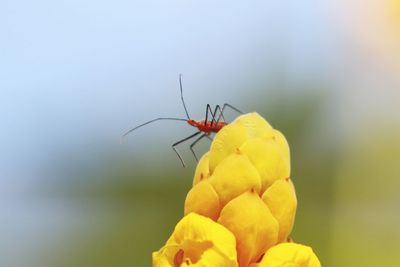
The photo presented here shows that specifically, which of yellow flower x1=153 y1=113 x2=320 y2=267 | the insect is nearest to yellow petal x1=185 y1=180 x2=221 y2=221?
yellow flower x1=153 y1=113 x2=320 y2=267

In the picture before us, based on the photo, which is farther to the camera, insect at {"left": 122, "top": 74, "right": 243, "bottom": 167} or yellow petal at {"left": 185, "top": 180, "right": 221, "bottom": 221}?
insect at {"left": 122, "top": 74, "right": 243, "bottom": 167}

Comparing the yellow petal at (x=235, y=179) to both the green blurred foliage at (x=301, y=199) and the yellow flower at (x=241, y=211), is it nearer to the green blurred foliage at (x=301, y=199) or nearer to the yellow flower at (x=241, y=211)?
the yellow flower at (x=241, y=211)

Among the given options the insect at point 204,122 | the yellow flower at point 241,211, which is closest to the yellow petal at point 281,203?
the yellow flower at point 241,211

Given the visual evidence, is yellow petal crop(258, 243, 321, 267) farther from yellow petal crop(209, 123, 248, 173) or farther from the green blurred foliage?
the green blurred foliage

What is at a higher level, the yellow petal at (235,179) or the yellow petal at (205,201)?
the yellow petal at (235,179)

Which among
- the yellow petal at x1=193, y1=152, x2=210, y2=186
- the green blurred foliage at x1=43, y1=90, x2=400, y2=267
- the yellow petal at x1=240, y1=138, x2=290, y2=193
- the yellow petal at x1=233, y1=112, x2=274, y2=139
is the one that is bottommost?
the green blurred foliage at x1=43, y1=90, x2=400, y2=267
